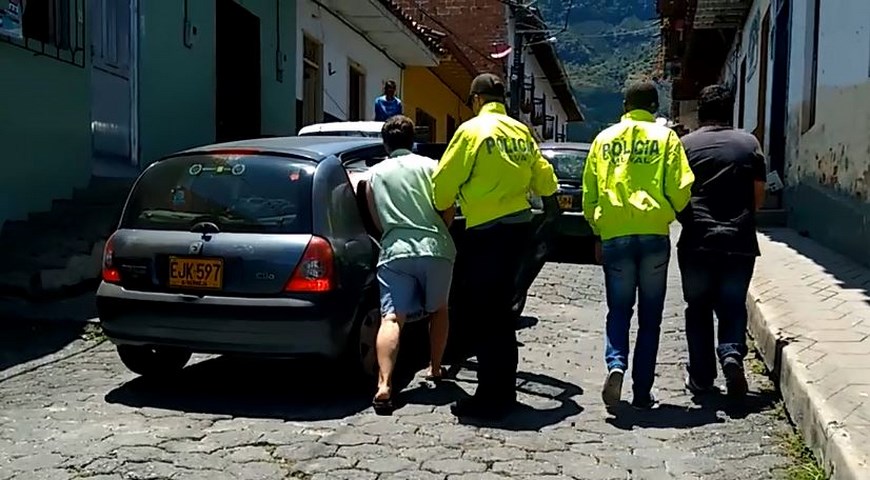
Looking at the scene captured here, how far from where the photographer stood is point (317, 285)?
4.96 metres

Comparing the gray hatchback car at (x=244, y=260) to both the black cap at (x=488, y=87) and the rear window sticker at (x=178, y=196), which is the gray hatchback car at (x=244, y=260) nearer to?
the rear window sticker at (x=178, y=196)

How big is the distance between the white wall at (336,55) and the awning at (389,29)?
170 millimetres

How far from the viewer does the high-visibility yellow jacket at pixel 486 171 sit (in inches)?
193

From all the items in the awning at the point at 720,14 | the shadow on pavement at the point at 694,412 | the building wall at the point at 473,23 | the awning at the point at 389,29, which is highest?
the building wall at the point at 473,23

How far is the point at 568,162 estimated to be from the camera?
11.9m

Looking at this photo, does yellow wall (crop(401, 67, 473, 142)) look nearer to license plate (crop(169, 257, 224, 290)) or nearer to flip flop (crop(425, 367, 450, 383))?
flip flop (crop(425, 367, 450, 383))

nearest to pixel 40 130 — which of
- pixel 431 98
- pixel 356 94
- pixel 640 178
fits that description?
pixel 640 178

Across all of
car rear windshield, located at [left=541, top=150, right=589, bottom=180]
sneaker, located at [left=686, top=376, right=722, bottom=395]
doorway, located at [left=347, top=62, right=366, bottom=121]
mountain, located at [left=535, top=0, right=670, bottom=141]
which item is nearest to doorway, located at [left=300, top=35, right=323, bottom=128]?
doorway, located at [left=347, top=62, right=366, bottom=121]

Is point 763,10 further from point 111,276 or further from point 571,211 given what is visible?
point 111,276

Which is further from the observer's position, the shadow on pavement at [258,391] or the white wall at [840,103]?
the white wall at [840,103]

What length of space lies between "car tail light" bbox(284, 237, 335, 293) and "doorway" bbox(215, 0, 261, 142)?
8.31 m

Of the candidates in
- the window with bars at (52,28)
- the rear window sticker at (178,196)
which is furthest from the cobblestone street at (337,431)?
the window with bars at (52,28)

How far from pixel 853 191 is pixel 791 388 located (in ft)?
13.7

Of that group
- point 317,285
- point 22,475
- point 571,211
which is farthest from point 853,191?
point 22,475
